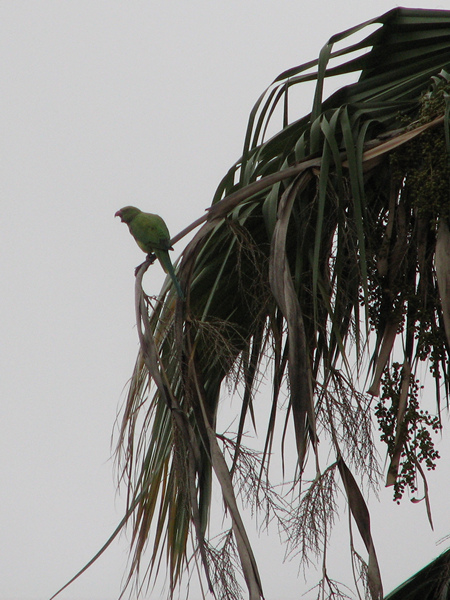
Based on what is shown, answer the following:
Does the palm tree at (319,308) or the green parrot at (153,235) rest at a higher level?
the green parrot at (153,235)

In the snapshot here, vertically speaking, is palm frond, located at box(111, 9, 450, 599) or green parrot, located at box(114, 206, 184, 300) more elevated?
green parrot, located at box(114, 206, 184, 300)

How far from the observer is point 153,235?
1.94 m

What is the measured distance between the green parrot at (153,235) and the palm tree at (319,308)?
11 centimetres

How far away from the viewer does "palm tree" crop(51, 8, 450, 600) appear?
1.63 metres

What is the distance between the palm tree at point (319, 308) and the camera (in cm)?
163

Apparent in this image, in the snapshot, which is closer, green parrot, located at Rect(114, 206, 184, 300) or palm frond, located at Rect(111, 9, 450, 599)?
palm frond, located at Rect(111, 9, 450, 599)

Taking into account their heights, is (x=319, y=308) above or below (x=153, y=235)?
below

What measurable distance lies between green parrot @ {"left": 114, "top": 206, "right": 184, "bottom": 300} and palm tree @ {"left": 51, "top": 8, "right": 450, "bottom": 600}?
0.11 metres

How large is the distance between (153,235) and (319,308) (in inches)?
19.3

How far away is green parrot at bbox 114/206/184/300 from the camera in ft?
6.29

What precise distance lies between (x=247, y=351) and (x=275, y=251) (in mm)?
349

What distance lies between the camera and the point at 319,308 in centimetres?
190

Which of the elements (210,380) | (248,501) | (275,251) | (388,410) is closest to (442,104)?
(275,251)

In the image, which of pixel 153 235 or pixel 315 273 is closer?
pixel 315 273
